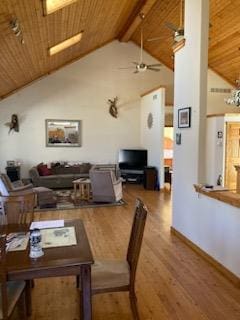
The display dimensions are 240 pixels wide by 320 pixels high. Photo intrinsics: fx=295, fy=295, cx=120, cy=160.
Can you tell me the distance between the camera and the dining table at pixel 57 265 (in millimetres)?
1671

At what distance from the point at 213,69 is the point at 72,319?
8.99 metres

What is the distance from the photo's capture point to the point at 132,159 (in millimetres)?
9484

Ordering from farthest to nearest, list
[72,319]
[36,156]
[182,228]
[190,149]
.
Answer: [36,156] < [182,228] < [190,149] < [72,319]

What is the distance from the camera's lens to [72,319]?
7.86 feet

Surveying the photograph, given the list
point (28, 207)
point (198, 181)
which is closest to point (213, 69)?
point (198, 181)

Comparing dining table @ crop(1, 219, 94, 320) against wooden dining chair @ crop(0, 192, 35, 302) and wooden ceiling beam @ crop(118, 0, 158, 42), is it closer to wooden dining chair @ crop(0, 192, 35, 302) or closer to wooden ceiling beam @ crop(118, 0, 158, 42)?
wooden dining chair @ crop(0, 192, 35, 302)

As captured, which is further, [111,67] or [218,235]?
[111,67]

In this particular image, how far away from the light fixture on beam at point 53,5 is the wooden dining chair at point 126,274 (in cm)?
355

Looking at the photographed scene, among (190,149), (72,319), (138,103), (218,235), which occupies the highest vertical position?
(138,103)

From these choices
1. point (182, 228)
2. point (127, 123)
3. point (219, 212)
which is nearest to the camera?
point (219, 212)

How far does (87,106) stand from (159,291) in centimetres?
755

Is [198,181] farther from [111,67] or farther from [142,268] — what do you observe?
[111,67]

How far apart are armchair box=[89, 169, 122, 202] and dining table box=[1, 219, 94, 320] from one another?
4404 millimetres

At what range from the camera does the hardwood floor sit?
8.15 feet
